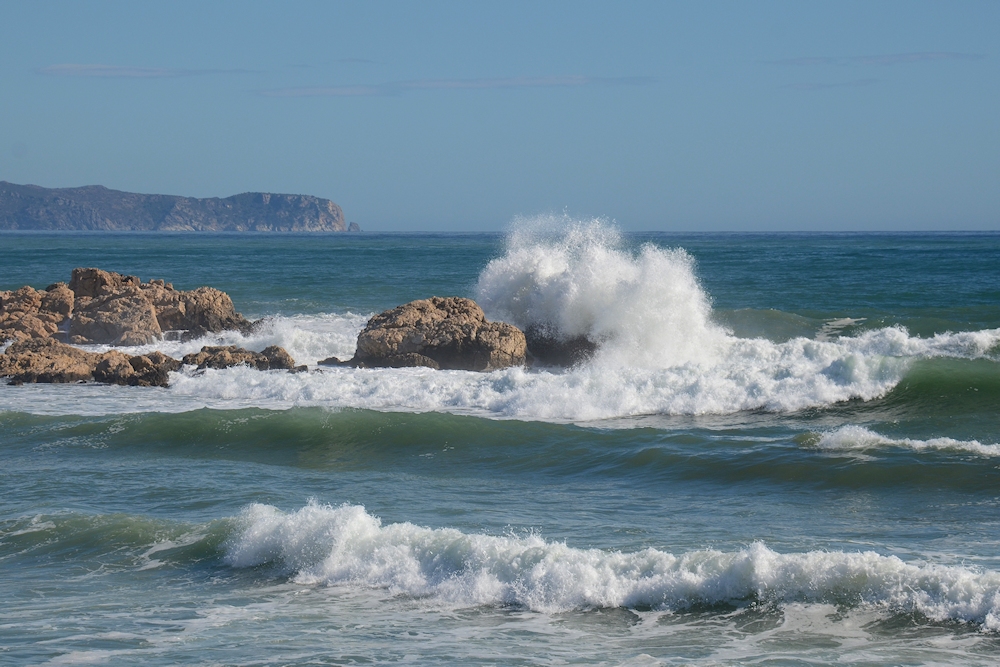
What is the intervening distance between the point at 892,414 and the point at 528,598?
7.95 m

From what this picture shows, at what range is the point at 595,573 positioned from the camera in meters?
6.90

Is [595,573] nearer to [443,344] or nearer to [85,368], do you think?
[443,344]

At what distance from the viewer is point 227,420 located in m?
12.8

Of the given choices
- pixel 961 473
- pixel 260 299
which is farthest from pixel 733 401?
pixel 260 299

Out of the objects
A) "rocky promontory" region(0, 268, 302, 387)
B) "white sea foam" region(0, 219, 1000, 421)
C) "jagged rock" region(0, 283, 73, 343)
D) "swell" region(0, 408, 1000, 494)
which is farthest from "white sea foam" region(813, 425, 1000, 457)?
"jagged rock" region(0, 283, 73, 343)

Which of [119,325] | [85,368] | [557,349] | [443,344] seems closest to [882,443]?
[557,349]

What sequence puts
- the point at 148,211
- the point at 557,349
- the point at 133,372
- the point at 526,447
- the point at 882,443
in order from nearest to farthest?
the point at 882,443 < the point at 526,447 < the point at 133,372 < the point at 557,349 < the point at 148,211

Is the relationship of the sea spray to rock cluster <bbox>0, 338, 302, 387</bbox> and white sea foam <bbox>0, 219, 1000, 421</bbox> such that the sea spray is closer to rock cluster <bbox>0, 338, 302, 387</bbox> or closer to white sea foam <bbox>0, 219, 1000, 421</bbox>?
white sea foam <bbox>0, 219, 1000, 421</bbox>

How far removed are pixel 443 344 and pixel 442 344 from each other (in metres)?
0.02

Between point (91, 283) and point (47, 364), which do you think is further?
point (91, 283)

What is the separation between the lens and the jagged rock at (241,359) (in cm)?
1605

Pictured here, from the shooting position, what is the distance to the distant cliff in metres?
182

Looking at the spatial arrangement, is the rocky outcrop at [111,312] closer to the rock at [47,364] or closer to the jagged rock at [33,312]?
the jagged rock at [33,312]

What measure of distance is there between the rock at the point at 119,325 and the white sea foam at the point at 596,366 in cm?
58
